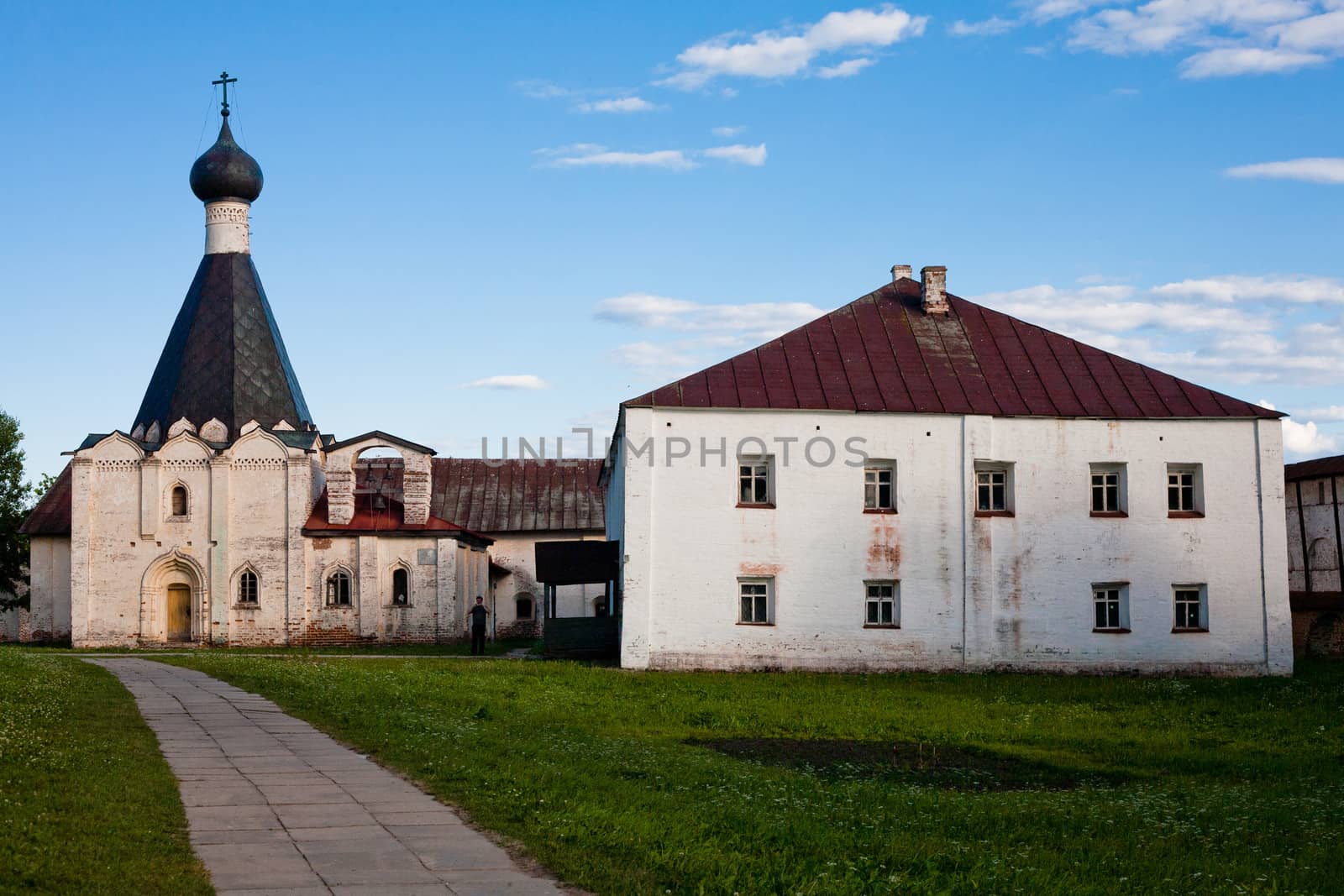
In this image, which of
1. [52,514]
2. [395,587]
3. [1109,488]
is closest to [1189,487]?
[1109,488]

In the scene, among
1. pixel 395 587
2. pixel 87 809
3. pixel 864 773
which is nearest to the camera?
pixel 87 809

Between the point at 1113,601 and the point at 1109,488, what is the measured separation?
99.4 inches

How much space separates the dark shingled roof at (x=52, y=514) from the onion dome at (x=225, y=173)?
11274 mm

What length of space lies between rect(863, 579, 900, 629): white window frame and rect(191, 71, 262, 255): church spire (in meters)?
28.3

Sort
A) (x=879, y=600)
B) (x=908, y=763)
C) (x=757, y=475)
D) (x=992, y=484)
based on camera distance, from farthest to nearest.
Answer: (x=992, y=484)
(x=757, y=475)
(x=879, y=600)
(x=908, y=763)

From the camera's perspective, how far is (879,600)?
93.6ft

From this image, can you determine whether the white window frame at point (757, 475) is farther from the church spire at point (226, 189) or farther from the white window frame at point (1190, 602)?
the church spire at point (226, 189)

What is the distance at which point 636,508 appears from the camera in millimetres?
28203

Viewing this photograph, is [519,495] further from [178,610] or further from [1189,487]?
[1189,487]

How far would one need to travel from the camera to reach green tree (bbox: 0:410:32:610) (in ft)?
163

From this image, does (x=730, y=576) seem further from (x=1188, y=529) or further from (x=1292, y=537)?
(x=1292, y=537)

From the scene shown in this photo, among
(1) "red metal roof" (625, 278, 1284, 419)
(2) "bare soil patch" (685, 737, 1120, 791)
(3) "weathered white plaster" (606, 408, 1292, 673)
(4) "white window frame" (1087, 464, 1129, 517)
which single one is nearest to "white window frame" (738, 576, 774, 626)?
(3) "weathered white plaster" (606, 408, 1292, 673)

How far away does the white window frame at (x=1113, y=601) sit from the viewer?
2877 cm

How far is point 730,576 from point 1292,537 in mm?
16920
